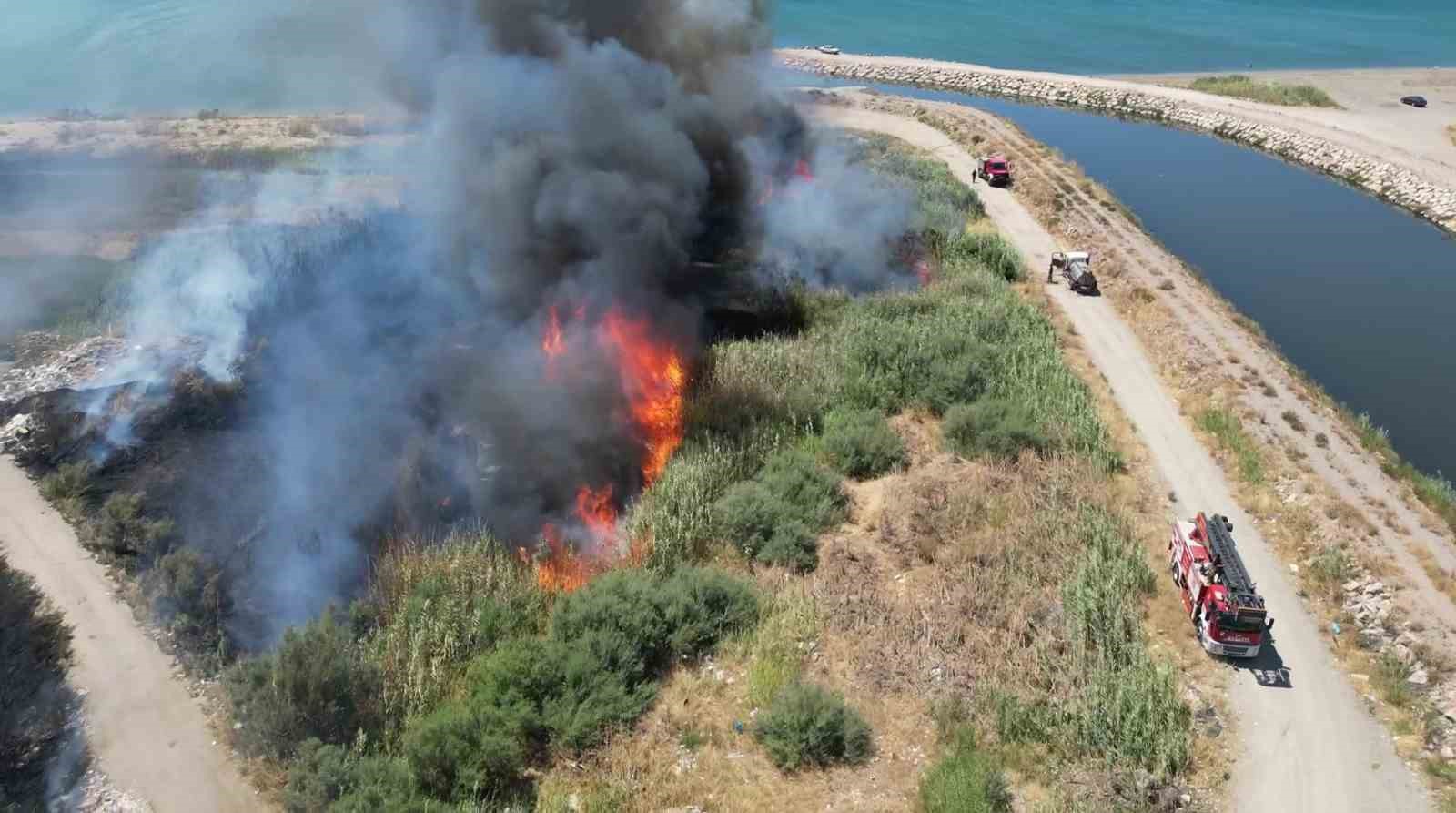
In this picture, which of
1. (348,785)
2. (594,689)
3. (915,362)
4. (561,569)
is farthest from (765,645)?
(915,362)

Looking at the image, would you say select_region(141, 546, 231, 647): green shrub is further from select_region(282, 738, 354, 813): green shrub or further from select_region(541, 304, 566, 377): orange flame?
select_region(541, 304, 566, 377): orange flame

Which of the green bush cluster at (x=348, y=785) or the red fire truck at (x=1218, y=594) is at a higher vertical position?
the red fire truck at (x=1218, y=594)

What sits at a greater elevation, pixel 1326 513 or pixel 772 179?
pixel 772 179

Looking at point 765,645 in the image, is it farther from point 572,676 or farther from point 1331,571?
point 1331,571

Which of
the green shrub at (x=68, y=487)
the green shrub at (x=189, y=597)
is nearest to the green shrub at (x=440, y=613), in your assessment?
the green shrub at (x=189, y=597)

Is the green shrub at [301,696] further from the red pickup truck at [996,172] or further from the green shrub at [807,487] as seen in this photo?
the red pickup truck at [996,172]

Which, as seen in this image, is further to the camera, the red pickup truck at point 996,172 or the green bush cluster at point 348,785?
the red pickup truck at point 996,172
